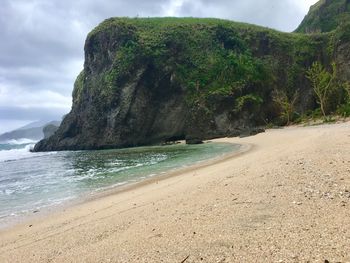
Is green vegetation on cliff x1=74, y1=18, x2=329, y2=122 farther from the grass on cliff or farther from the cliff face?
the cliff face

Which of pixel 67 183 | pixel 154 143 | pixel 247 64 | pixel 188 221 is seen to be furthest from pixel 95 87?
pixel 188 221

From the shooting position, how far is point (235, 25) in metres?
78.1

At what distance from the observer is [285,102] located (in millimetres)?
61844

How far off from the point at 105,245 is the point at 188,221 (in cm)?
188

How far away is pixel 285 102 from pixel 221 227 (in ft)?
192

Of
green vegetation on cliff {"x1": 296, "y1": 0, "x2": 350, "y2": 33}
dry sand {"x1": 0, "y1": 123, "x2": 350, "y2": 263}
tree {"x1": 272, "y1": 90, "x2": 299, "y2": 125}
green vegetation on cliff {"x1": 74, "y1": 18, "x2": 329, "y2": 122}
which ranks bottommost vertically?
dry sand {"x1": 0, "y1": 123, "x2": 350, "y2": 263}

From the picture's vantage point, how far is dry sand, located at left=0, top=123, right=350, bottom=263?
5535 mm

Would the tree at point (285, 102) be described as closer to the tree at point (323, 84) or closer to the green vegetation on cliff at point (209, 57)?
the green vegetation on cliff at point (209, 57)

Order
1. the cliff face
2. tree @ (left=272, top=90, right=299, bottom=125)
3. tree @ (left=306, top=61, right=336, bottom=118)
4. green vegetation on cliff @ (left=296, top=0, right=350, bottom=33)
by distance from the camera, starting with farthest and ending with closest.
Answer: green vegetation on cliff @ (left=296, top=0, right=350, bottom=33), the cliff face, tree @ (left=272, top=90, right=299, bottom=125), tree @ (left=306, top=61, right=336, bottom=118)

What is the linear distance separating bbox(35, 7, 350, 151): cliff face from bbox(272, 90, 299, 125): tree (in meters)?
1.50

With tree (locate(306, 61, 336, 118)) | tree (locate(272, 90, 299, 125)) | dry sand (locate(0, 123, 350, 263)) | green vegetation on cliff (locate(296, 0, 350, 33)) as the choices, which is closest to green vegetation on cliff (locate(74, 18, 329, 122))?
tree (locate(272, 90, 299, 125))

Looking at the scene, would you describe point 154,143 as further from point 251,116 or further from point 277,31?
point 277,31

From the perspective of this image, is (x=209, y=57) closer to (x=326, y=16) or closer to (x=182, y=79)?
(x=182, y=79)

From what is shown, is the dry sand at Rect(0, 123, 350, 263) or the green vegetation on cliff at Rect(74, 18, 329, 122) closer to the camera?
the dry sand at Rect(0, 123, 350, 263)
